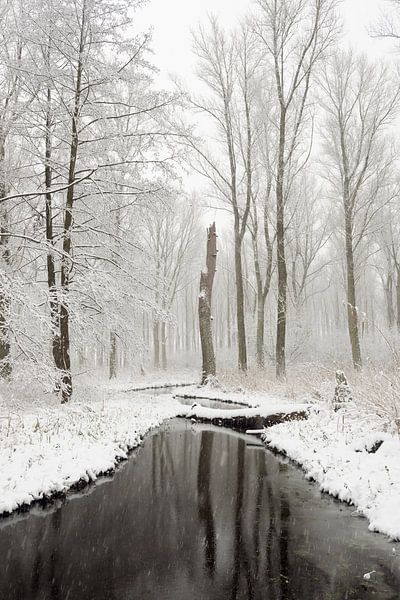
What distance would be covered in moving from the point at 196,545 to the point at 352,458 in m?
3.33

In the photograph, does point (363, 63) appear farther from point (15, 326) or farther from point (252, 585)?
point (252, 585)

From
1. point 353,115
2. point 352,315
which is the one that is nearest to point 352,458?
point 352,315

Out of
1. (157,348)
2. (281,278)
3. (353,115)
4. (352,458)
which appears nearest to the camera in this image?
(352,458)

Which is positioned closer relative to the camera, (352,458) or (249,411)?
(352,458)

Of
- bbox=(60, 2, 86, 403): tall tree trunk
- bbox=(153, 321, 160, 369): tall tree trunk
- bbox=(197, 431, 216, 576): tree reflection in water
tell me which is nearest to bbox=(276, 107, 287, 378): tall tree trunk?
bbox=(197, 431, 216, 576): tree reflection in water

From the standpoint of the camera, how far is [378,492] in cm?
581

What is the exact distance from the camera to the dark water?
13.0 ft

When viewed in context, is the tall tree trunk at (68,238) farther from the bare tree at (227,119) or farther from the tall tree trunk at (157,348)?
the tall tree trunk at (157,348)

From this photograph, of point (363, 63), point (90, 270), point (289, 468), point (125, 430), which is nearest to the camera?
point (289, 468)

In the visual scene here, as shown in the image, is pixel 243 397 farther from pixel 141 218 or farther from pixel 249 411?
pixel 141 218

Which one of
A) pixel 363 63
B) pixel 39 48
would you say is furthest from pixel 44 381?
pixel 363 63

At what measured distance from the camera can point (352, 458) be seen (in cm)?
708

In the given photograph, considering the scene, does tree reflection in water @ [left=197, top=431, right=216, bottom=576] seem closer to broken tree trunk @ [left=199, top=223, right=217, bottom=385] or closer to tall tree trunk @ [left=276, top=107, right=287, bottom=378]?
tall tree trunk @ [left=276, top=107, right=287, bottom=378]

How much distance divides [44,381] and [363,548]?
21.8 feet
